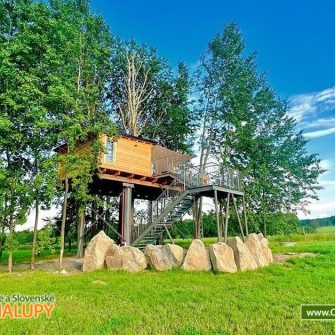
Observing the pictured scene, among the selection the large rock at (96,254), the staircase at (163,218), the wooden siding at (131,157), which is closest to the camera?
the large rock at (96,254)

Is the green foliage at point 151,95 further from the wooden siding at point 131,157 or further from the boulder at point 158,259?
the boulder at point 158,259

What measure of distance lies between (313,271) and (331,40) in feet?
46.2

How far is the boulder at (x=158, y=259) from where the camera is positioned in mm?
11727

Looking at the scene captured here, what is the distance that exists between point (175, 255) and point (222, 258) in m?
1.83

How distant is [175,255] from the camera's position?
12039 mm

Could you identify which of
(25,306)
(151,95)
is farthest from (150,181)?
(151,95)

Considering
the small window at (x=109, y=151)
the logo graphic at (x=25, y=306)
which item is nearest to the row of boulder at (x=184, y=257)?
the logo graphic at (x=25, y=306)

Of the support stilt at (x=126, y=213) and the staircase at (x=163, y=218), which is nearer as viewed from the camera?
the staircase at (x=163, y=218)

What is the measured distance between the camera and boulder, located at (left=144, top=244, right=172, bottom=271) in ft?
38.5

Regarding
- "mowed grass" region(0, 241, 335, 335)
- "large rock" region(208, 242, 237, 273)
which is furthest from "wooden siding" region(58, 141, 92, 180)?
"large rock" region(208, 242, 237, 273)

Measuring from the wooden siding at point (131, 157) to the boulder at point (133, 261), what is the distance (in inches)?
241

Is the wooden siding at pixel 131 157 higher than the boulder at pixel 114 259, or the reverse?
the wooden siding at pixel 131 157

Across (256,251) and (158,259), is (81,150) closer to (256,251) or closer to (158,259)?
(158,259)

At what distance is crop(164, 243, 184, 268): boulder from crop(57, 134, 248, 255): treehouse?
4.37 metres
